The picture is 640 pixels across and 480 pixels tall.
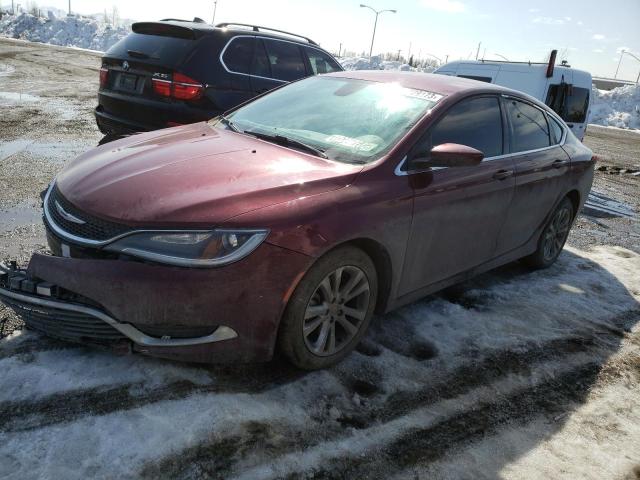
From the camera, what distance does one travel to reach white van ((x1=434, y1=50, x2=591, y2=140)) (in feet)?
36.2

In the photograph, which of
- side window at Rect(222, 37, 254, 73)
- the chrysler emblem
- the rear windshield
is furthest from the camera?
side window at Rect(222, 37, 254, 73)

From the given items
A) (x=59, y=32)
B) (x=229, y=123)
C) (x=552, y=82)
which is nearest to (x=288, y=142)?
(x=229, y=123)

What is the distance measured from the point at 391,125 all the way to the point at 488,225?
1147mm

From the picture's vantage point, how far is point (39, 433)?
2.25m

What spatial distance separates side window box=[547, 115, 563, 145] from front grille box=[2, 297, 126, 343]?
4.08m

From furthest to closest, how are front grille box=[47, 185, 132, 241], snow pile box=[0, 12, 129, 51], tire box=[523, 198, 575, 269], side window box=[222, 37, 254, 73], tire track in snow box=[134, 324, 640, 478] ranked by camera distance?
1. snow pile box=[0, 12, 129, 51]
2. side window box=[222, 37, 254, 73]
3. tire box=[523, 198, 575, 269]
4. front grille box=[47, 185, 132, 241]
5. tire track in snow box=[134, 324, 640, 478]

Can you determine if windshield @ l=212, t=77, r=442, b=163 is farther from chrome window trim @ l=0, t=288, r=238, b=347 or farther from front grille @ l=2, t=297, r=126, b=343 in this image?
front grille @ l=2, t=297, r=126, b=343

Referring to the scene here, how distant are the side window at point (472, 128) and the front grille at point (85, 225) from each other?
1.83 m

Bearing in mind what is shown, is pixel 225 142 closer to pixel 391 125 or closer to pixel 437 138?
pixel 391 125

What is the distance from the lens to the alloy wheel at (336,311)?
9.37 ft

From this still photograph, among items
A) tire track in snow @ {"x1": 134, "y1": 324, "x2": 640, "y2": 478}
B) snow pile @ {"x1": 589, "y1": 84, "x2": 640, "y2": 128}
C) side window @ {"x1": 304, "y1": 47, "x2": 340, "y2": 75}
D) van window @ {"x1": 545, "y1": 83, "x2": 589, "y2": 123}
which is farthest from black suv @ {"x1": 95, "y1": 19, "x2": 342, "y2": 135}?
snow pile @ {"x1": 589, "y1": 84, "x2": 640, "y2": 128}

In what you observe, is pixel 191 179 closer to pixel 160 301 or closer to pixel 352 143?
pixel 160 301

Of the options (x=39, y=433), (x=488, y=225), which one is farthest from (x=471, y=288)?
(x=39, y=433)

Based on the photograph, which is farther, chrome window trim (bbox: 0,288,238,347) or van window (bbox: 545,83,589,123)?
van window (bbox: 545,83,589,123)
